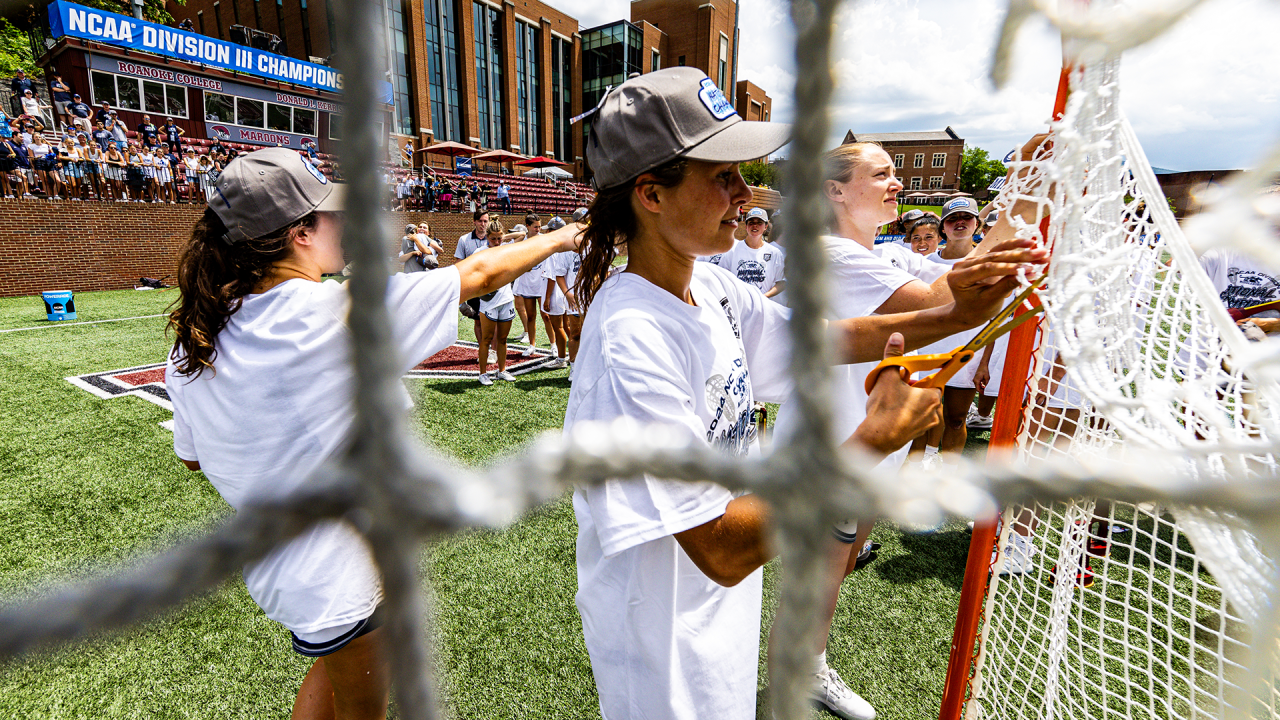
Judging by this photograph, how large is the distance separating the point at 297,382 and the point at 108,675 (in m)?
2.28

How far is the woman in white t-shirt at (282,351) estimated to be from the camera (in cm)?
155

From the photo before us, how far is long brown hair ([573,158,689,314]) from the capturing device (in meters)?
1.50

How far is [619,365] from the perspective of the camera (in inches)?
47.3

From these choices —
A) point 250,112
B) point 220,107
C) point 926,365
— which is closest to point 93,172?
point 250,112

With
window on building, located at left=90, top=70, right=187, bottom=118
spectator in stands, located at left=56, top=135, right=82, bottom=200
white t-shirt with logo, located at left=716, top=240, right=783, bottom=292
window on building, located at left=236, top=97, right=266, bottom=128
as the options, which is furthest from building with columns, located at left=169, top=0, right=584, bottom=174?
white t-shirt with logo, located at left=716, top=240, right=783, bottom=292

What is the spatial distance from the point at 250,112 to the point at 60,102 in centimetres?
702

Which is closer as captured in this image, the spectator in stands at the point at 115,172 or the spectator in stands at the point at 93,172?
the spectator in stands at the point at 93,172

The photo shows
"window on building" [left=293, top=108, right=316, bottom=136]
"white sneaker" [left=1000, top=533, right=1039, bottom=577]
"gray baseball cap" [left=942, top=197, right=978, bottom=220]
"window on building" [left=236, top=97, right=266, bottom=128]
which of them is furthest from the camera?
"window on building" [left=236, top=97, right=266, bottom=128]

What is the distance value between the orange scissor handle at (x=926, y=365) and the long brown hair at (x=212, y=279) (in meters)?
1.53

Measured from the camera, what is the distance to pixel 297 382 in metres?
1.55

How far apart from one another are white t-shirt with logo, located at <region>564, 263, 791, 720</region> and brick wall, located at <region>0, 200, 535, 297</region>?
14.4m

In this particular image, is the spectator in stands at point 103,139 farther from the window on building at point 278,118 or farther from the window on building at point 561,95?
the window on building at point 561,95

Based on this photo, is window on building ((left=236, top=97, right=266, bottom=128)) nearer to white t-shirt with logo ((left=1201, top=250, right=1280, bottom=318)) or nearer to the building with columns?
the building with columns

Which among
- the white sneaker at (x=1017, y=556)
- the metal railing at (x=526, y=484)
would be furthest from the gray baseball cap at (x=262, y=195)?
the white sneaker at (x=1017, y=556)
